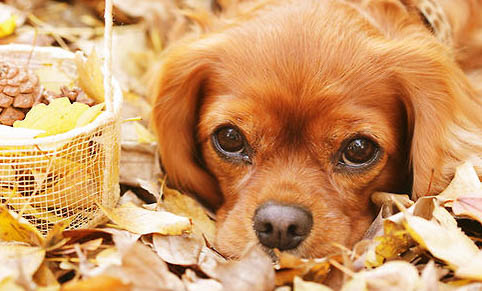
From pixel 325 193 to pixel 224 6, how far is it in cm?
158

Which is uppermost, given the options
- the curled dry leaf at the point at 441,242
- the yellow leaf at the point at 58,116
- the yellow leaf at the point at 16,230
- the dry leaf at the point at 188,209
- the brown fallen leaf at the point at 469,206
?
the yellow leaf at the point at 58,116

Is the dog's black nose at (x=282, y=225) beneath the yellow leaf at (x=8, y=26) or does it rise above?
beneath

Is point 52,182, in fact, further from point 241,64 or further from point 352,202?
point 352,202

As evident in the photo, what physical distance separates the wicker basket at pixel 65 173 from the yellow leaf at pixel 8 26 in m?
1.28

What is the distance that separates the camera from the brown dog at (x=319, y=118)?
7.83 feet

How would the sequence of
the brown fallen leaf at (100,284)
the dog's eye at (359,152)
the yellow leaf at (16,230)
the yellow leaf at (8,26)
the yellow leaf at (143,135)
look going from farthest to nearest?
the yellow leaf at (8,26) → the yellow leaf at (143,135) → the dog's eye at (359,152) → the yellow leaf at (16,230) → the brown fallen leaf at (100,284)

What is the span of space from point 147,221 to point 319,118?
31.0 inches

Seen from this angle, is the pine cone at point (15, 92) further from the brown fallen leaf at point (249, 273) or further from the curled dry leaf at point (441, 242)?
the curled dry leaf at point (441, 242)

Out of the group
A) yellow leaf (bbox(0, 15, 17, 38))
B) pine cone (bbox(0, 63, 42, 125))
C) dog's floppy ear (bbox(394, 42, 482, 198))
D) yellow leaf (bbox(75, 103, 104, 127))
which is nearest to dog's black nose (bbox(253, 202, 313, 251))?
dog's floppy ear (bbox(394, 42, 482, 198))

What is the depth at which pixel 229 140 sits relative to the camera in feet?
8.62

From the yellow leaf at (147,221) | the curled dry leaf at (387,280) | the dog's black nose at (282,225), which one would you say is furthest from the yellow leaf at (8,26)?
the curled dry leaf at (387,280)

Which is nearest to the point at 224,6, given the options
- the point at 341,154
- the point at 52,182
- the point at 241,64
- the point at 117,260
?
the point at 241,64

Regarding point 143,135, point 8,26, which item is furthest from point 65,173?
point 8,26

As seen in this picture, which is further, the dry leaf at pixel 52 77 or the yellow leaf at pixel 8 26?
the yellow leaf at pixel 8 26
